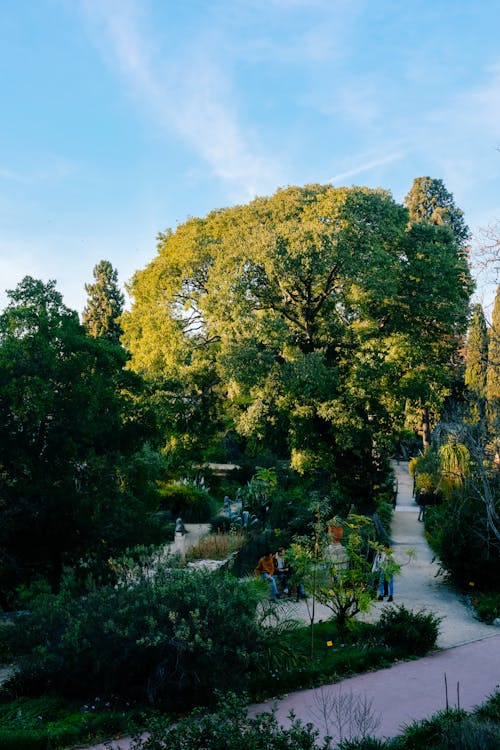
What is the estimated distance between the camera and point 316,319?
2100 centimetres

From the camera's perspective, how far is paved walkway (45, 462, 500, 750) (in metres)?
8.05

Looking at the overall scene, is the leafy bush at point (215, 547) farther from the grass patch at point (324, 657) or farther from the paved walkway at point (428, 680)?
the grass patch at point (324, 657)

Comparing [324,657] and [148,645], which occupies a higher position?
[148,645]

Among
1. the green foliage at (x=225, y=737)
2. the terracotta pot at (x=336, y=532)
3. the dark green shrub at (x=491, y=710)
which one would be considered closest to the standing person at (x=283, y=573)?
the terracotta pot at (x=336, y=532)

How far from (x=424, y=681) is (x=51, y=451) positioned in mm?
7519

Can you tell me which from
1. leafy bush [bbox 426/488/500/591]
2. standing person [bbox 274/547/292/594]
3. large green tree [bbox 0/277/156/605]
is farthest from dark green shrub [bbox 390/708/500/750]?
large green tree [bbox 0/277/156/605]

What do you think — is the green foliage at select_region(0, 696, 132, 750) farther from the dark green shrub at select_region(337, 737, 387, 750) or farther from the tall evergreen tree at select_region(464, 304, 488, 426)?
the tall evergreen tree at select_region(464, 304, 488, 426)

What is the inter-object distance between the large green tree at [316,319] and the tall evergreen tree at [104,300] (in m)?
24.1

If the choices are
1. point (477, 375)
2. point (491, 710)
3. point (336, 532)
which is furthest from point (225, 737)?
point (477, 375)

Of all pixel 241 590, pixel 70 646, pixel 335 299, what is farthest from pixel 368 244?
pixel 70 646

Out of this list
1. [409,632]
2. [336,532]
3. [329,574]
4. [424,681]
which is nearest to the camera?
[424,681]

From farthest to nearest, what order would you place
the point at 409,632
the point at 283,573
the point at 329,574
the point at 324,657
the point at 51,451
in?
the point at 283,573 < the point at 51,451 < the point at 329,574 < the point at 409,632 < the point at 324,657

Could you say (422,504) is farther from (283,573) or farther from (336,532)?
(283,573)

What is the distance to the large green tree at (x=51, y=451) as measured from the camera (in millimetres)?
11578
